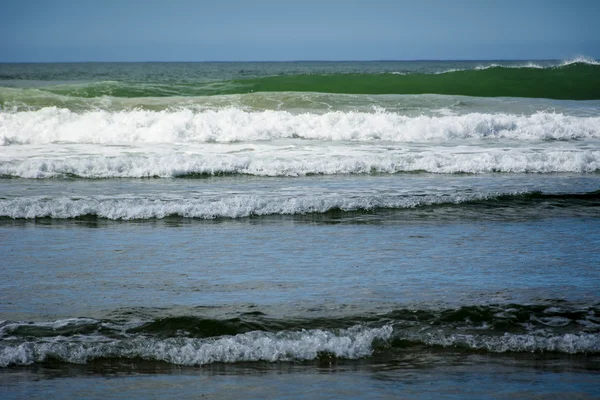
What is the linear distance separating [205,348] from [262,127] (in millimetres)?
12659

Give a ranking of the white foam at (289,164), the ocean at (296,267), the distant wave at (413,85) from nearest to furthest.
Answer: the ocean at (296,267) → the white foam at (289,164) → the distant wave at (413,85)

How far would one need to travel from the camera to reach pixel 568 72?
29.9 meters

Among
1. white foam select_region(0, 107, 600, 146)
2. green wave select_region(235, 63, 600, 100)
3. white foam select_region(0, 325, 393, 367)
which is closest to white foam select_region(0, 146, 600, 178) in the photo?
white foam select_region(0, 107, 600, 146)

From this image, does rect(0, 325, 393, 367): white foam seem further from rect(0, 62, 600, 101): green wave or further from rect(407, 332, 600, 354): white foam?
rect(0, 62, 600, 101): green wave

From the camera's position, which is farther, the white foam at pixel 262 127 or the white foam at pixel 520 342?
the white foam at pixel 262 127

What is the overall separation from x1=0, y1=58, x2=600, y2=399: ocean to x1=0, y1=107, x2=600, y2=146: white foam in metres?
0.16

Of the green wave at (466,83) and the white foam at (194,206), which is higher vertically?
the green wave at (466,83)

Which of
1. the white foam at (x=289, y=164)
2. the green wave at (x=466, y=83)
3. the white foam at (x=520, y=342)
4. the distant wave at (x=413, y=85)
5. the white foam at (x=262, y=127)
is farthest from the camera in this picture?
the green wave at (x=466, y=83)

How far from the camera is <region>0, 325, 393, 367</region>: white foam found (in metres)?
4.53

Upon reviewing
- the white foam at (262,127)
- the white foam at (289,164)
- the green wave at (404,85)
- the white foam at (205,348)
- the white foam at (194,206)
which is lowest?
the white foam at (205,348)

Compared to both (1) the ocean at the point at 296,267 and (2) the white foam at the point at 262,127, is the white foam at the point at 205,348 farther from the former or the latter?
(2) the white foam at the point at 262,127

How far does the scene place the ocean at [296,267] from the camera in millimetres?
4383

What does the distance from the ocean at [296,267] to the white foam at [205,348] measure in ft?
0.04

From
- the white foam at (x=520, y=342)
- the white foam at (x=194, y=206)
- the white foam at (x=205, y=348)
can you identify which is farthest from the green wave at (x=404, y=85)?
the white foam at (x=520, y=342)
